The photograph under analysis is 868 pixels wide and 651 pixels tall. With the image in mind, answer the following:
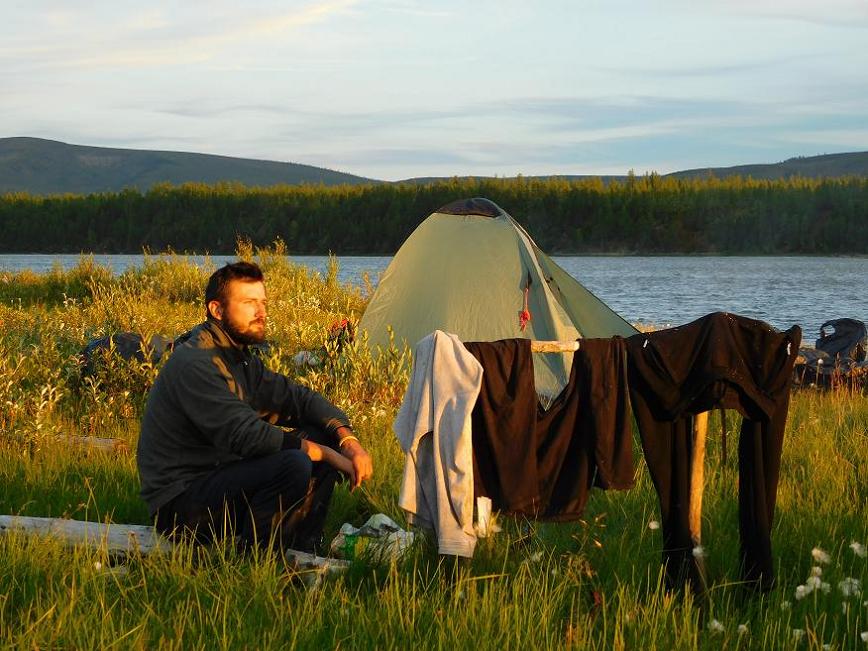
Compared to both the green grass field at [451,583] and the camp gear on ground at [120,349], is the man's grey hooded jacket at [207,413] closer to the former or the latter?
the green grass field at [451,583]

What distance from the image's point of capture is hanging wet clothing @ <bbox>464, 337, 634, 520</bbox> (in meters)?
4.34

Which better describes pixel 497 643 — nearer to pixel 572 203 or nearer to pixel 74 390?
pixel 74 390

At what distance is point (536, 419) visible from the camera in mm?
4391

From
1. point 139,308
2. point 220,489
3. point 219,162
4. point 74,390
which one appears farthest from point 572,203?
point 219,162

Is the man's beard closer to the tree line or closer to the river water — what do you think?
the river water

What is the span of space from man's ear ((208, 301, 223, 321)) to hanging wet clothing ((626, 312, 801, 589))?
1885mm

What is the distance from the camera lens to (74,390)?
31.8ft

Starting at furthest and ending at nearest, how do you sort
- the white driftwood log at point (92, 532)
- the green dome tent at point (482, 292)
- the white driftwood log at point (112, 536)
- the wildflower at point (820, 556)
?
1. the green dome tent at point (482, 292)
2. the white driftwood log at point (92, 532)
3. the white driftwood log at point (112, 536)
4. the wildflower at point (820, 556)

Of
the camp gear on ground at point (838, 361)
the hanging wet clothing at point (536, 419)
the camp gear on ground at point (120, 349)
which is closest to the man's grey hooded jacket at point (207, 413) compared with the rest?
the hanging wet clothing at point (536, 419)

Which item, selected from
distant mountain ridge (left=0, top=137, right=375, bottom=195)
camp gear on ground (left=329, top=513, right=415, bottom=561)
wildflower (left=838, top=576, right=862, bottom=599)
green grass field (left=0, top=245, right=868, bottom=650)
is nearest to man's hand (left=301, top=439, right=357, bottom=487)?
camp gear on ground (left=329, top=513, right=415, bottom=561)

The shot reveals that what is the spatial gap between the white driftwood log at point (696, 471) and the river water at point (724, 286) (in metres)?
14.5

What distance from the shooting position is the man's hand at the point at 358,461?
5.12m

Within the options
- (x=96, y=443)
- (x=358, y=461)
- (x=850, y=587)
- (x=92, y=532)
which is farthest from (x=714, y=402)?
(x=96, y=443)

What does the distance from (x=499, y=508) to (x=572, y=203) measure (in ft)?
218
